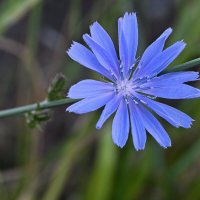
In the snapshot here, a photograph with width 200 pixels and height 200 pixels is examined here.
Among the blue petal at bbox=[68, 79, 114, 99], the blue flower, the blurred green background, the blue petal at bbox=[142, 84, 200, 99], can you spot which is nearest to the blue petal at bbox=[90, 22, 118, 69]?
the blue flower

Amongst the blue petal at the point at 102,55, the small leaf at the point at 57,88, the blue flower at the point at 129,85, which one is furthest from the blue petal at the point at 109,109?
the small leaf at the point at 57,88

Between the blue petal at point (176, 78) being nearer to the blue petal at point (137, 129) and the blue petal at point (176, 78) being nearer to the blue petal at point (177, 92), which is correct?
the blue petal at point (177, 92)

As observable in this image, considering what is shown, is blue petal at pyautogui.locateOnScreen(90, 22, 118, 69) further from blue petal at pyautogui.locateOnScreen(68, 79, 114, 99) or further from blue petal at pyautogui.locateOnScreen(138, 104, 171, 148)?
blue petal at pyautogui.locateOnScreen(138, 104, 171, 148)

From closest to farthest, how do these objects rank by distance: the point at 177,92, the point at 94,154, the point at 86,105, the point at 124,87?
the point at 86,105 → the point at 177,92 → the point at 124,87 → the point at 94,154

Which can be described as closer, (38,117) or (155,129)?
(155,129)

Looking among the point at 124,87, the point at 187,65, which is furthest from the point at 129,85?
the point at 187,65

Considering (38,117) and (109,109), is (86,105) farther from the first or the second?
(38,117)

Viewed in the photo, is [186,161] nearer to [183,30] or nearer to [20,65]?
[183,30]
